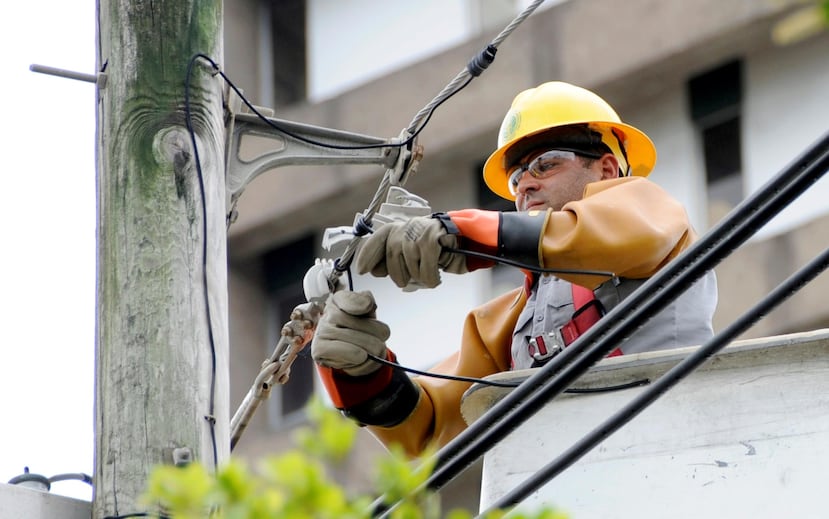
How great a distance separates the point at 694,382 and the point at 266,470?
8.23ft

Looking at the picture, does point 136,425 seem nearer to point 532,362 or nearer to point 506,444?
point 506,444

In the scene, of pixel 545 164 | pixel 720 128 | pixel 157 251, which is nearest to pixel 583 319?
pixel 545 164

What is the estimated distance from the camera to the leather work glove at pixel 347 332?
5.66m

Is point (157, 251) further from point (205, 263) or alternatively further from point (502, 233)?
point (502, 233)

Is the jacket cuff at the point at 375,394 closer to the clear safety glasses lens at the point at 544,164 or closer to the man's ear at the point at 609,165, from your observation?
the clear safety glasses lens at the point at 544,164

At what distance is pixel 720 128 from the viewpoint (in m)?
16.9

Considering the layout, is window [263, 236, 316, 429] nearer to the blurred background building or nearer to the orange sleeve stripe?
the blurred background building

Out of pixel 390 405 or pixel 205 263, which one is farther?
pixel 390 405

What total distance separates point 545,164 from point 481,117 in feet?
35.1

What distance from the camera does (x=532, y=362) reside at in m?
6.09

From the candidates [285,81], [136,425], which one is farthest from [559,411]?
[285,81]

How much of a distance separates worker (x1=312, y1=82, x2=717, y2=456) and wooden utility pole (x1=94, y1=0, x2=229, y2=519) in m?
0.55

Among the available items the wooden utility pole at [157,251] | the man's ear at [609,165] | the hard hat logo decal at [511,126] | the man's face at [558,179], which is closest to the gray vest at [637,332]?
the man's face at [558,179]

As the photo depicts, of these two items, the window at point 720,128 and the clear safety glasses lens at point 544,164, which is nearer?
the clear safety glasses lens at point 544,164
